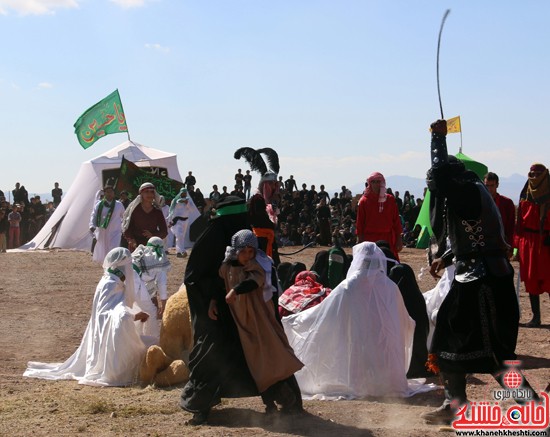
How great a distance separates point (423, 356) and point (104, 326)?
2.70m

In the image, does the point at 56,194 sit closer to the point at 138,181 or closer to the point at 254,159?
the point at 138,181

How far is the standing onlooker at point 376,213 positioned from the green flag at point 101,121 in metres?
17.1

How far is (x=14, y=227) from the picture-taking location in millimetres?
26453

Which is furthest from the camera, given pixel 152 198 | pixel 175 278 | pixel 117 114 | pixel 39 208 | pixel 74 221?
pixel 39 208

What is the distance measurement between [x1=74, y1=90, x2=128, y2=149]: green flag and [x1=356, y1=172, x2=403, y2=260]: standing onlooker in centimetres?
1710

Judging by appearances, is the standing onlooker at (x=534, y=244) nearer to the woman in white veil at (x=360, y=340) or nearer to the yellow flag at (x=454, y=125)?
the woman in white veil at (x=360, y=340)

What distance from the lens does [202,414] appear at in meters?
6.33

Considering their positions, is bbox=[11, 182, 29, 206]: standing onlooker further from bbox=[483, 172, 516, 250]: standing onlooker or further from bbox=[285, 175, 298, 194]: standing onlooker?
bbox=[483, 172, 516, 250]: standing onlooker

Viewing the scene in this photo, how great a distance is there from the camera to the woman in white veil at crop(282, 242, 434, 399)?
7.13m

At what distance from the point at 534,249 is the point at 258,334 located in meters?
5.37

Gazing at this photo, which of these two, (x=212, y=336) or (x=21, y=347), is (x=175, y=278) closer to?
(x=21, y=347)

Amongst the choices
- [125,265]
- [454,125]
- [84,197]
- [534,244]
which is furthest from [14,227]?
[125,265]

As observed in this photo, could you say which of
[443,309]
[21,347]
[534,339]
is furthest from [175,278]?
[443,309]

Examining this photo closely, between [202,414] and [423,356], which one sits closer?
[202,414]
